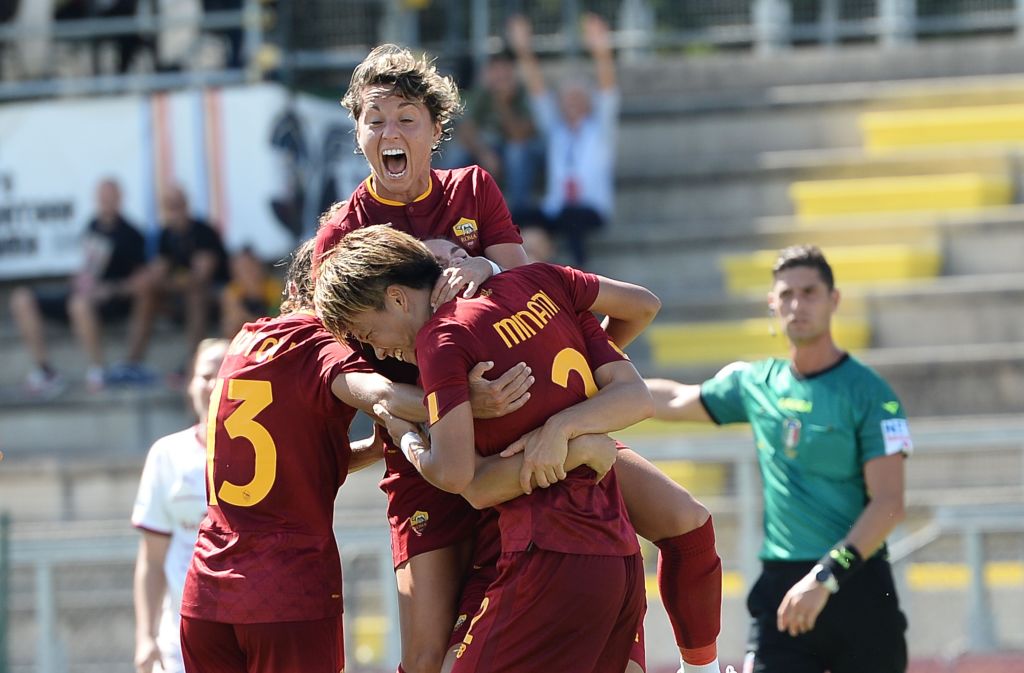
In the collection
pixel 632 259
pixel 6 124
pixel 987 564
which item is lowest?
pixel 987 564

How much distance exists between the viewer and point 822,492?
5.91 meters

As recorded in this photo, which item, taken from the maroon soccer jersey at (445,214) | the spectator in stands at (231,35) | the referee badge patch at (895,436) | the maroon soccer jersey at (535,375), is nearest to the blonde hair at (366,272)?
the maroon soccer jersey at (535,375)

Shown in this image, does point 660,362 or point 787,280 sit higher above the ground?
point 787,280

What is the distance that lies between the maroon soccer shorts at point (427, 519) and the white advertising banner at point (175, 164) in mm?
6824

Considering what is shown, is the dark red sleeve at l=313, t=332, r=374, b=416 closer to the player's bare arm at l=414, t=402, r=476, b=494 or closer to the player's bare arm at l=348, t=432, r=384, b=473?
the player's bare arm at l=348, t=432, r=384, b=473

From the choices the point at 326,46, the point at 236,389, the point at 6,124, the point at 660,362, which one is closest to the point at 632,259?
the point at 660,362

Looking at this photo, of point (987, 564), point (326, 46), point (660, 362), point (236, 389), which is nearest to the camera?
point (236, 389)

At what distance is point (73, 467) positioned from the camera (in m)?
10.6

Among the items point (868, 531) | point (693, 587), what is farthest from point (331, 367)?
point (868, 531)

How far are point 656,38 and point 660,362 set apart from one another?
4249 mm

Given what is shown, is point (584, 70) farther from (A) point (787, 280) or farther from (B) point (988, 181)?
(A) point (787, 280)

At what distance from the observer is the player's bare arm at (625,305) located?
4.83 m

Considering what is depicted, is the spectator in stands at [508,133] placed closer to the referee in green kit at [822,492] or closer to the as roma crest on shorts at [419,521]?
the referee in green kit at [822,492]

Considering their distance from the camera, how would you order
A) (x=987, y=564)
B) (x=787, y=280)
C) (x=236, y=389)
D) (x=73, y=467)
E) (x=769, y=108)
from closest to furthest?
(x=236, y=389) < (x=787, y=280) < (x=987, y=564) < (x=73, y=467) < (x=769, y=108)
